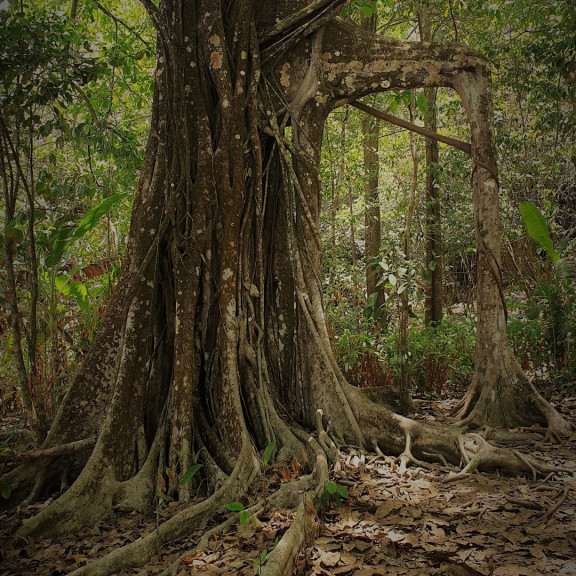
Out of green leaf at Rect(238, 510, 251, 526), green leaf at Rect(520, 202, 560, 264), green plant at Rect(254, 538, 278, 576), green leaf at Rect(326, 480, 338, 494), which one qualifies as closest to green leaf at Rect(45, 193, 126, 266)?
green leaf at Rect(238, 510, 251, 526)

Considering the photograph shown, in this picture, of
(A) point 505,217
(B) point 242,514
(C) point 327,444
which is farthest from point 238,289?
(A) point 505,217

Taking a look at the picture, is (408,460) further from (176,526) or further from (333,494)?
(176,526)

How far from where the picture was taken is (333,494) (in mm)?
2799

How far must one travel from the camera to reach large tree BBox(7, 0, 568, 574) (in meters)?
3.27

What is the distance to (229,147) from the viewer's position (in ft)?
12.2

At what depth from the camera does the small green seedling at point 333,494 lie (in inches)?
105

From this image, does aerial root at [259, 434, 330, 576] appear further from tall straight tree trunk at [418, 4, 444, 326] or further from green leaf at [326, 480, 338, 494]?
tall straight tree trunk at [418, 4, 444, 326]

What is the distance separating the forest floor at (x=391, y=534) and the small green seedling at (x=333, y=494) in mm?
44

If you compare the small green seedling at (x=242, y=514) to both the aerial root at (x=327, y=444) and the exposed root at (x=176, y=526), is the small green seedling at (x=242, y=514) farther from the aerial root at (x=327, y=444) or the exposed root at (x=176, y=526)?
the aerial root at (x=327, y=444)

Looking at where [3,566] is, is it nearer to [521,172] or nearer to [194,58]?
[194,58]

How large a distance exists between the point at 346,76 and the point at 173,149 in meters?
1.64

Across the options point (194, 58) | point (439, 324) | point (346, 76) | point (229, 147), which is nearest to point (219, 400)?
point (229, 147)

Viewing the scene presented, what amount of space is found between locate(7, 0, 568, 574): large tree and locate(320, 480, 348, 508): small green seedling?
0.22 feet

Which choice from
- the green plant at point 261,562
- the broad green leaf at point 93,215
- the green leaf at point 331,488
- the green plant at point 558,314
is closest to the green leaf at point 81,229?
the broad green leaf at point 93,215
